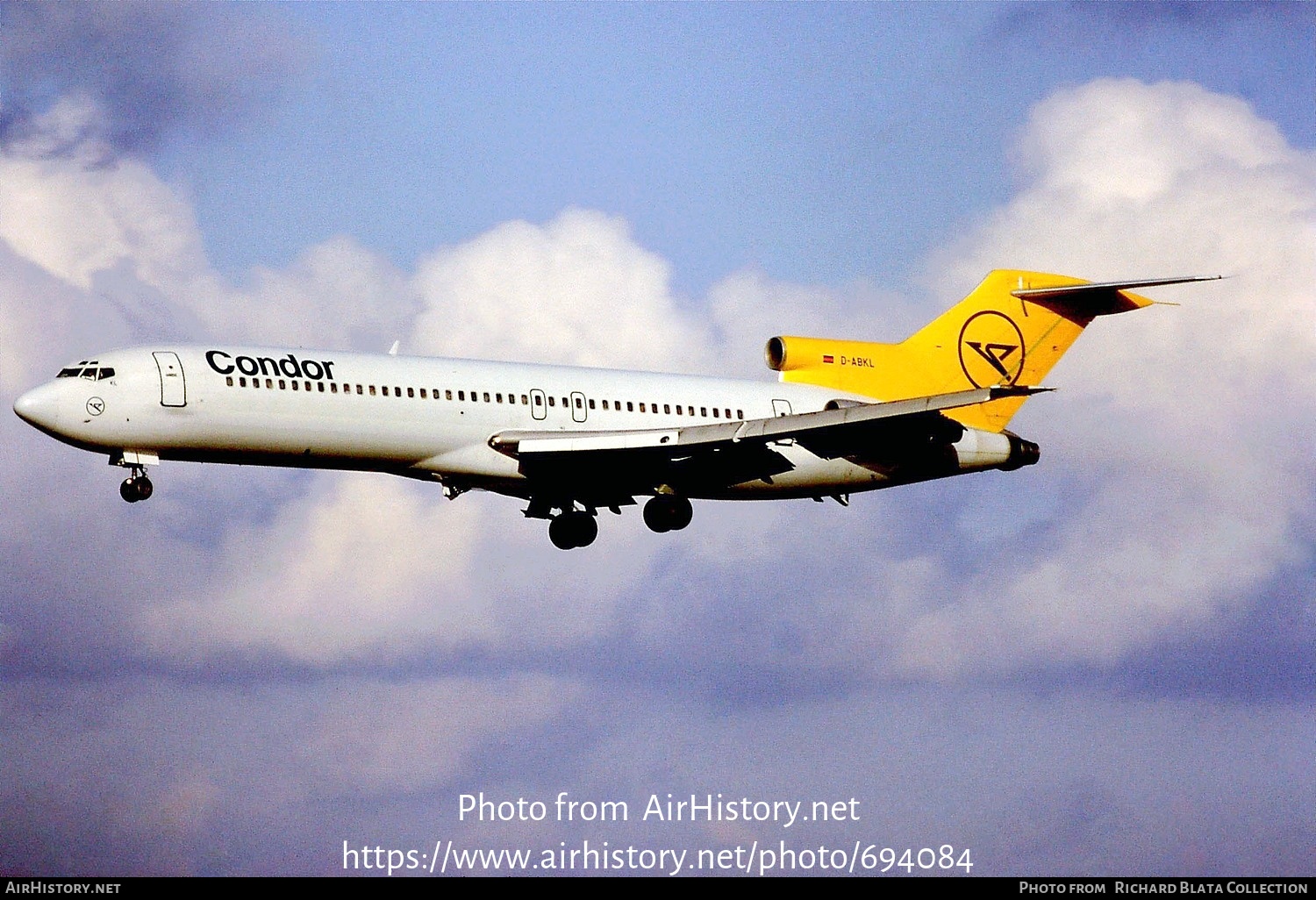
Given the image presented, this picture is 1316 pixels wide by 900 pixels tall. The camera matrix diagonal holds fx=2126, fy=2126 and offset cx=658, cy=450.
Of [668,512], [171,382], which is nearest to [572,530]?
[668,512]

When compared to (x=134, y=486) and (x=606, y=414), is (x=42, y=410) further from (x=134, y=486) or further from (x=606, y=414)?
(x=606, y=414)

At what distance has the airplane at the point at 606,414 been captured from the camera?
156 feet

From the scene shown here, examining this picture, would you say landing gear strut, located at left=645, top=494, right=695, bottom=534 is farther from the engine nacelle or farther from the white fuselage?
the engine nacelle

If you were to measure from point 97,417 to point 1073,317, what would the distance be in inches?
1081

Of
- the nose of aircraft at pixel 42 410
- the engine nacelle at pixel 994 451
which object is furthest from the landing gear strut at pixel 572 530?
the nose of aircraft at pixel 42 410

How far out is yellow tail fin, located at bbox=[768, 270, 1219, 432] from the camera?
5875 centimetres

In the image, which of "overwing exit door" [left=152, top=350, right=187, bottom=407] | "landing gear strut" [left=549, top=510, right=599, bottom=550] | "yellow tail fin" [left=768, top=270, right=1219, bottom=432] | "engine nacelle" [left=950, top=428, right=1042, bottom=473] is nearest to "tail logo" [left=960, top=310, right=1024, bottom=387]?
"yellow tail fin" [left=768, top=270, right=1219, bottom=432]

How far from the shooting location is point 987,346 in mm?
59625

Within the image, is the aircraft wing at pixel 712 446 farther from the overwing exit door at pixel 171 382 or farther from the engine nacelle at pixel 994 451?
the overwing exit door at pixel 171 382

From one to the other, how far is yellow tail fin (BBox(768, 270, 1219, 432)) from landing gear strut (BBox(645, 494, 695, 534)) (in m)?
6.31

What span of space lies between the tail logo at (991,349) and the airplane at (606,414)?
5 centimetres
